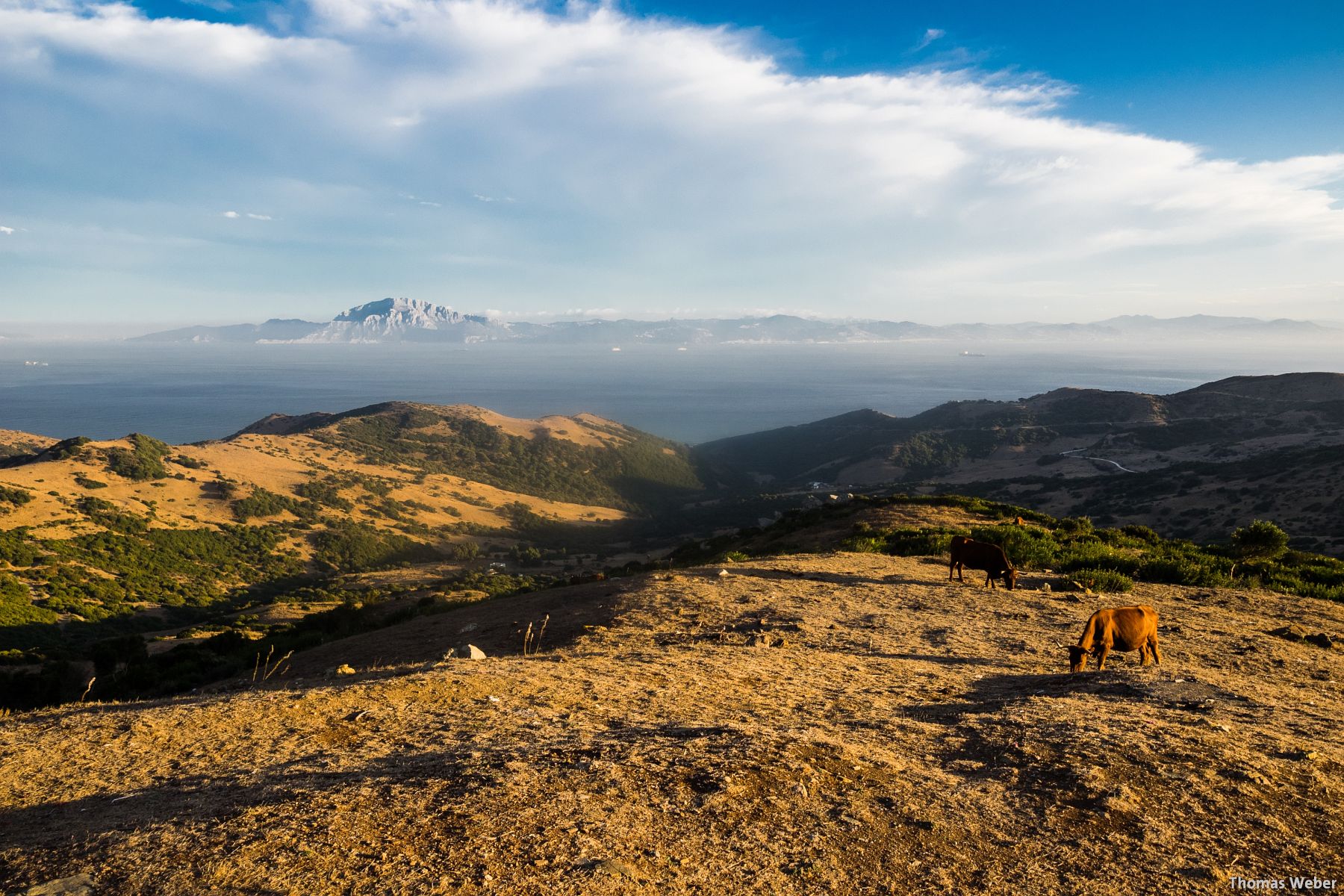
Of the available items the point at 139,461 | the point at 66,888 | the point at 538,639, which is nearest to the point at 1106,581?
the point at 538,639

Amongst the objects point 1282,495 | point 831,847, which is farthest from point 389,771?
point 1282,495

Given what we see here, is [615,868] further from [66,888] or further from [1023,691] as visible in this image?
[1023,691]

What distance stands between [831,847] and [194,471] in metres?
121

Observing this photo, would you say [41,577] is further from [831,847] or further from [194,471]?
[831,847]

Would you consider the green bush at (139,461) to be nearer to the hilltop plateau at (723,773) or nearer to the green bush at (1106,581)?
the hilltop plateau at (723,773)

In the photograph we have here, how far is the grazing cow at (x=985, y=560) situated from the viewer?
42.8 feet

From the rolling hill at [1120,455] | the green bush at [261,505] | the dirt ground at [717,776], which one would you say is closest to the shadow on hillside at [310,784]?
the dirt ground at [717,776]

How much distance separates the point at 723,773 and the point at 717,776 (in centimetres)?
7

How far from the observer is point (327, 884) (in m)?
3.66

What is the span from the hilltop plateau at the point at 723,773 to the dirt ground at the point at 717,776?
28 millimetres

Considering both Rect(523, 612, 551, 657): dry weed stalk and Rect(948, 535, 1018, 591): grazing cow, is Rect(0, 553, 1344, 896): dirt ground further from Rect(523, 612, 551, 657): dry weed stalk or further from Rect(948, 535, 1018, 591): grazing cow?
Rect(948, 535, 1018, 591): grazing cow

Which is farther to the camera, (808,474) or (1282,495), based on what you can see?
(808,474)

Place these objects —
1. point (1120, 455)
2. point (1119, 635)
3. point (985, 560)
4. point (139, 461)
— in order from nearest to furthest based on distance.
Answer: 1. point (1119, 635)
2. point (985, 560)
3. point (139, 461)
4. point (1120, 455)

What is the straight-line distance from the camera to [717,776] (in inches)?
195
